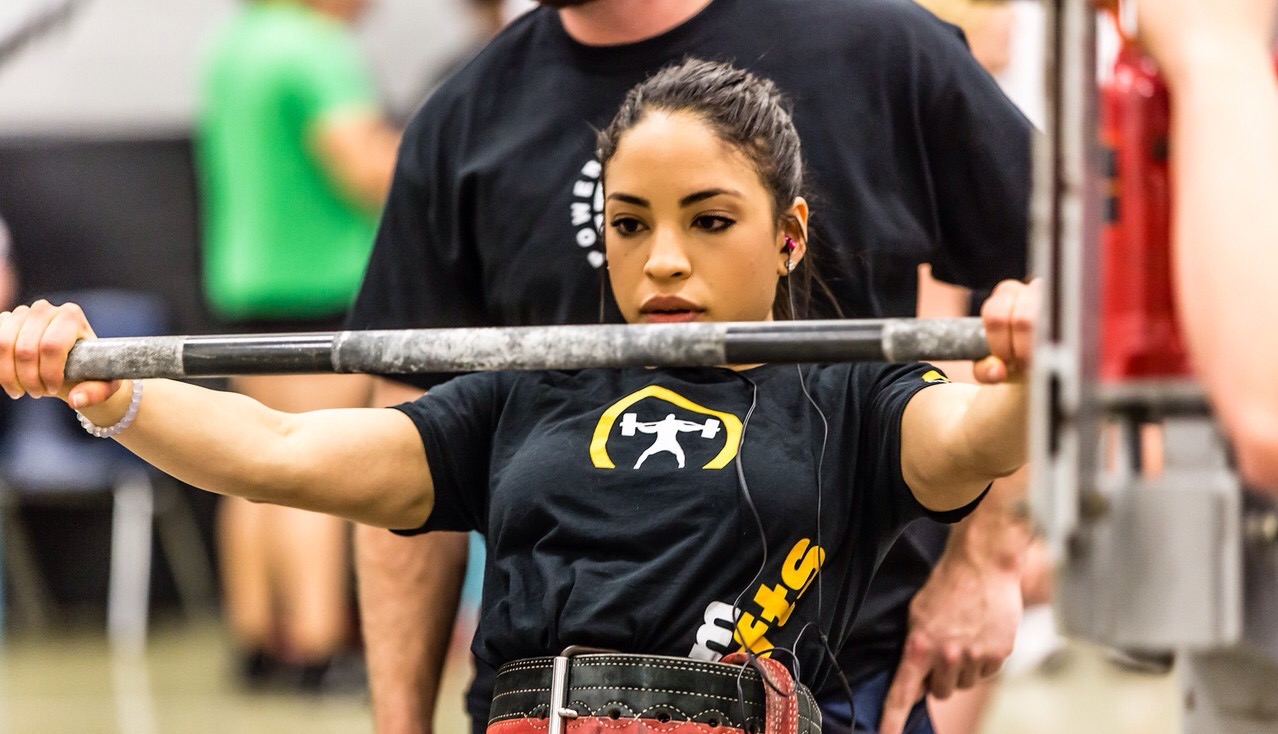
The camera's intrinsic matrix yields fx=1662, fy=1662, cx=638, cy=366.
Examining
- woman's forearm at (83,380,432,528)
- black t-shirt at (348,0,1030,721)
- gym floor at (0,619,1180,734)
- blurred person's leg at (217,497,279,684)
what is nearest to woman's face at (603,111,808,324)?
black t-shirt at (348,0,1030,721)

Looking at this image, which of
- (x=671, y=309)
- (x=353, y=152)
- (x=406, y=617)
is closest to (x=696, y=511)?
(x=671, y=309)

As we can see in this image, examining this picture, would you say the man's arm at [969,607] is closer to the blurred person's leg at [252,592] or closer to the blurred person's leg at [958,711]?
the blurred person's leg at [958,711]

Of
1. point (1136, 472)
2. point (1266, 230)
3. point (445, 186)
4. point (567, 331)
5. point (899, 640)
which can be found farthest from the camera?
point (445, 186)

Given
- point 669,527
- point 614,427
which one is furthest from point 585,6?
point 669,527

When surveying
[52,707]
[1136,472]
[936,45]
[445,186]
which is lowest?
[52,707]

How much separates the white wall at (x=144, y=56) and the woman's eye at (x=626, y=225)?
13.7 ft

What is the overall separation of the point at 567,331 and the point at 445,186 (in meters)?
0.71

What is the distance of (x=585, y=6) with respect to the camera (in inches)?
80.4

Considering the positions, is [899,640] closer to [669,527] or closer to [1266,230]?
[669,527]

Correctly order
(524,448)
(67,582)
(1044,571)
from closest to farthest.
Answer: (524,448) → (1044,571) → (67,582)

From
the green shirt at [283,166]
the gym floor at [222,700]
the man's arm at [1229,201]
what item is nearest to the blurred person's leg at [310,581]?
the gym floor at [222,700]

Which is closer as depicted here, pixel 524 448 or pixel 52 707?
pixel 524 448

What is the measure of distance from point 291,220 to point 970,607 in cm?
291

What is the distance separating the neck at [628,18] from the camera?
2.04 metres
